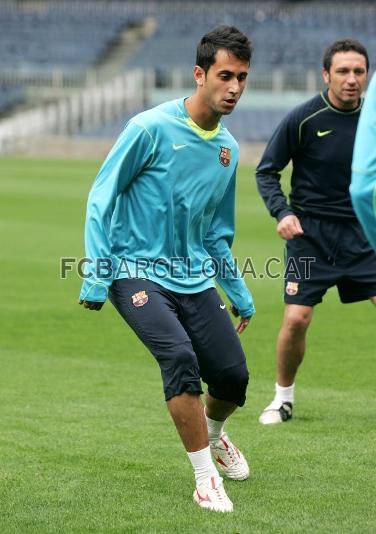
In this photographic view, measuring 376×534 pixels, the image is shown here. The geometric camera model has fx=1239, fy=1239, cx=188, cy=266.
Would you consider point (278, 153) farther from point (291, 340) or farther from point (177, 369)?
point (177, 369)

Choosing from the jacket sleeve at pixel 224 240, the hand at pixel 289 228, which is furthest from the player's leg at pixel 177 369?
the hand at pixel 289 228

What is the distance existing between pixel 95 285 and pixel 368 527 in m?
1.59

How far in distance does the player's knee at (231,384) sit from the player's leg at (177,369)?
0.97 feet

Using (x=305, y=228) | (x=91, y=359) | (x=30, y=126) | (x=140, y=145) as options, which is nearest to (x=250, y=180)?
(x=30, y=126)

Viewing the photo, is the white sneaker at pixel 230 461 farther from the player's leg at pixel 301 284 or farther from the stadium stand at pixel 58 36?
the stadium stand at pixel 58 36

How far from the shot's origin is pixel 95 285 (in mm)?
5480

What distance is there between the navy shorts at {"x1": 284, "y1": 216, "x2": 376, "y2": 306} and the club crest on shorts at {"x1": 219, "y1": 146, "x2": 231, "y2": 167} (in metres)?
1.87

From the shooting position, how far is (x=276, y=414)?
304 inches

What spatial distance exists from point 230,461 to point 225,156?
1540 mm

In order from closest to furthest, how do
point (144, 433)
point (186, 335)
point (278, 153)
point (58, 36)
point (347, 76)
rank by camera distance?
point (186, 335) < point (144, 433) < point (347, 76) < point (278, 153) < point (58, 36)

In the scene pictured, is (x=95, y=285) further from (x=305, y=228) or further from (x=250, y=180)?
(x=250, y=180)

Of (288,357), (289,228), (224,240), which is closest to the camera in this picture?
(224,240)

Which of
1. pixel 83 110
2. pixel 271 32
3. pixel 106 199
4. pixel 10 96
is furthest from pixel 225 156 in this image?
pixel 271 32

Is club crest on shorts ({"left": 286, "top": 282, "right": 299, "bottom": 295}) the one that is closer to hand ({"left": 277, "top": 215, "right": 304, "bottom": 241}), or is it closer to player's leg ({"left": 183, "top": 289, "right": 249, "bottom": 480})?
hand ({"left": 277, "top": 215, "right": 304, "bottom": 241})
